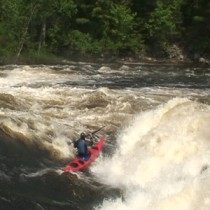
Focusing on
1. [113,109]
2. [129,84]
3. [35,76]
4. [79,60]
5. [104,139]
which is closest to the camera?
[104,139]

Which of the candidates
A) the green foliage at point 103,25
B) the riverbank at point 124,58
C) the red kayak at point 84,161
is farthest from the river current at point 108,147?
the green foliage at point 103,25

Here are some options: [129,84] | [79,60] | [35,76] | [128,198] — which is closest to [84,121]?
[128,198]

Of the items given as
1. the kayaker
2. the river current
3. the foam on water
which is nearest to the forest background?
the river current

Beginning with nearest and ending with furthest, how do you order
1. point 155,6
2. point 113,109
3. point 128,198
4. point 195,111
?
1. point 128,198
2. point 195,111
3. point 113,109
4. point 155,6

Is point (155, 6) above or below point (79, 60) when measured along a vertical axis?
above

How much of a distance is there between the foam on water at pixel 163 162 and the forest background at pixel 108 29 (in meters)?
16.1

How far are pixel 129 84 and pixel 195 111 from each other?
7019 mm

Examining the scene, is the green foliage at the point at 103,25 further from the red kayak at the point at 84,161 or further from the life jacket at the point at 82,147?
the life jacket at the point at 82,147

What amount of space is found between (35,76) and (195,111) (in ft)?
34.4

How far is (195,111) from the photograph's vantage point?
15133 mm

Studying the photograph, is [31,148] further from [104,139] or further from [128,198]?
[128,198]

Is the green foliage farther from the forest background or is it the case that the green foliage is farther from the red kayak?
the red kayak

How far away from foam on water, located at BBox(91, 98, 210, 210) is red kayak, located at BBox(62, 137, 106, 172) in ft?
0.80

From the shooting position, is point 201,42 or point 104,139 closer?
point 104,139
